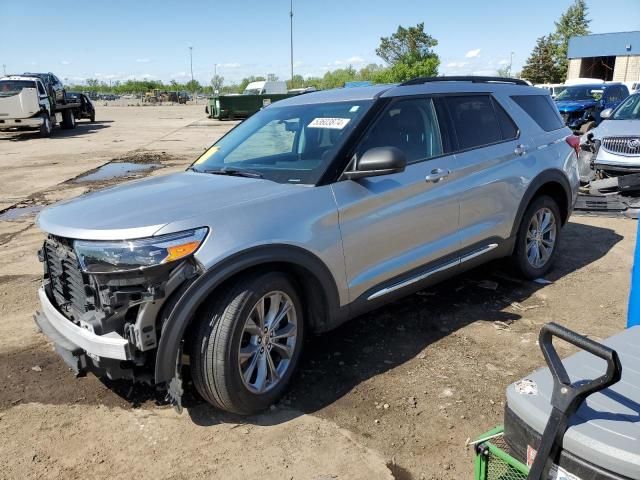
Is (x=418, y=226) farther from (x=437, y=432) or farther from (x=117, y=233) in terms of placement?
(x=117, y=233)

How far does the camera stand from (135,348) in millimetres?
2646

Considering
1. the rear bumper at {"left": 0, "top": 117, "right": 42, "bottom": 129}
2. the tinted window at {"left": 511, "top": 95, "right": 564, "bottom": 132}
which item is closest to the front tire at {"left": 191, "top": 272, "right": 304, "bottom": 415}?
the tinted window at {"left": 511, "top": 95, "right": 564, "bottom": 132}

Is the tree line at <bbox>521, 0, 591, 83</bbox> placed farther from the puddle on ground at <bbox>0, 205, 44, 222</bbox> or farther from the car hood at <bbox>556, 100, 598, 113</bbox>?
the puddle on ground at <bbox>0, 205, 44, 222</bbox>

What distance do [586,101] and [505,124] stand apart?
1737 cm

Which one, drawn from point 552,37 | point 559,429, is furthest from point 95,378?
point 552,37

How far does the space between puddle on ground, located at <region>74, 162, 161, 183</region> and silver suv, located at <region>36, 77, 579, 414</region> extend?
8.54 meters

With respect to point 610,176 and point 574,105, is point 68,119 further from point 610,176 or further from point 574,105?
point 610,176

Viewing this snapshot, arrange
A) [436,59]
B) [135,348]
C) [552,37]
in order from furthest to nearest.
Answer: [552,37] → [436,59] → [135,348]

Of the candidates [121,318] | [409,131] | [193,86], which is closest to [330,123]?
[409,131]

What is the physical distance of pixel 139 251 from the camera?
2.63 m

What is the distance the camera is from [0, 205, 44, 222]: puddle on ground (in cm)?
836

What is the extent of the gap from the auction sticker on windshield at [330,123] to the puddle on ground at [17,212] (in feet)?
21.0

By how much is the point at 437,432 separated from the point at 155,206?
6.48ft

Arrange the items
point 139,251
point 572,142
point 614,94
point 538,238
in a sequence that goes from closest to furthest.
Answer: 1. point 139,251
2. point 538,238
3. point 572,142
4. point 614,94
